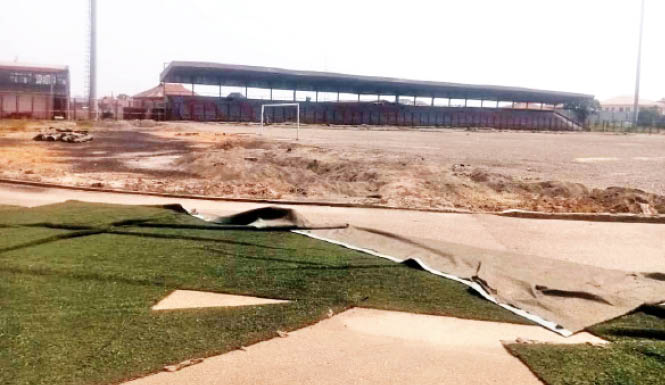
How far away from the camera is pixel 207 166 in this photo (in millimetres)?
16359

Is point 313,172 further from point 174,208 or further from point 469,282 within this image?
point 469,282

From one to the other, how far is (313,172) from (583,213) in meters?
7.36

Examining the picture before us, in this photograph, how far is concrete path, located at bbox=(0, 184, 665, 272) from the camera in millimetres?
7629

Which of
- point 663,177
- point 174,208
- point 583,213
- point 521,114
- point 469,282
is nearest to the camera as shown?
point 469,282

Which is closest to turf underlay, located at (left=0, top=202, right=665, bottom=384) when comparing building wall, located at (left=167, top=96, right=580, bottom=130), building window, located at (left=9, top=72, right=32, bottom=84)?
building wall, located at (left=167, top=96, right=580, bottom=130)

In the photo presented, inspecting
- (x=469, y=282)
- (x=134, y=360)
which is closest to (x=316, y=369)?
(x=134, y=360)

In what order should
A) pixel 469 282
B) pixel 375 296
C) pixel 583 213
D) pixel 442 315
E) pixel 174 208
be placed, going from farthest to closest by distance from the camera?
pixel 583 213 < pixel 174 208 < pixel 469 282 < pixel 375 296 < pixel 442 315

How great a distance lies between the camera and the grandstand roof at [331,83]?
216 ft

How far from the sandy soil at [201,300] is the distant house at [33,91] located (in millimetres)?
50005

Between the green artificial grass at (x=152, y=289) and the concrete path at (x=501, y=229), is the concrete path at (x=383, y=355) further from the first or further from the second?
the concrete path at (x=501, y=229)

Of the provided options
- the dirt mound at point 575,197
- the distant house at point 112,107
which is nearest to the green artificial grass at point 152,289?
the dirt mound at point 575,197

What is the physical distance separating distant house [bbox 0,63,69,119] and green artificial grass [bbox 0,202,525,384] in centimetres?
4749

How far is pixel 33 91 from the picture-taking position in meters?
60.1

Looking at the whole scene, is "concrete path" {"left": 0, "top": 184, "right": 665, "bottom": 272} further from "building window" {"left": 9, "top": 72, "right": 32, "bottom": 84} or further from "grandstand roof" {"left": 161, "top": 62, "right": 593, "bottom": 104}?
"building window" {"left": 9, "top": 72, "right": 32, "bottom": 84}
